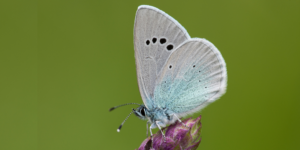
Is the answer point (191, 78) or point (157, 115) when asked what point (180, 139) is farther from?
point (191, 78)

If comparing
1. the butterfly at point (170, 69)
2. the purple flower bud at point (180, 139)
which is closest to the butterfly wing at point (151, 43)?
the butterfly at point (170, 69)

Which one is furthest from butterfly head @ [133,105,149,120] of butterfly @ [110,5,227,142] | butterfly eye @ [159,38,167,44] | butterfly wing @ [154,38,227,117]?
butterfly eye @ [159,38,167,44]

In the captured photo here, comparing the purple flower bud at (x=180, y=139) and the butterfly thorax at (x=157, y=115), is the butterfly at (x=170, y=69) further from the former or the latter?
the purple flower bud at (x=180, y=139)

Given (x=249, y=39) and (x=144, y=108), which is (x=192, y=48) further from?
(x=249, y=39)

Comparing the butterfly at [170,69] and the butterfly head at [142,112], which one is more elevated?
the butterfly at [170,69]

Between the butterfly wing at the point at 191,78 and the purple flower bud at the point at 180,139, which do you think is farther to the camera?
the butterfly wing at the point at 191,78

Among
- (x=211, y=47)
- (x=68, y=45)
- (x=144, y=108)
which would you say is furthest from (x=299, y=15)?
(x=68, y=45)

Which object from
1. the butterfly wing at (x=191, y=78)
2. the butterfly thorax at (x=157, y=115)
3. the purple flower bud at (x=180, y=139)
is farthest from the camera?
the butterfly wing at (x=191, y=78)
